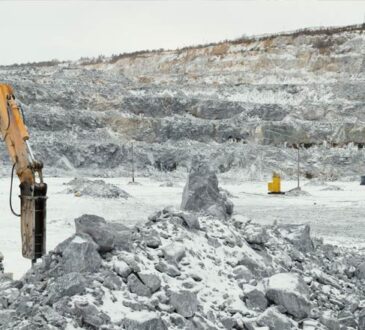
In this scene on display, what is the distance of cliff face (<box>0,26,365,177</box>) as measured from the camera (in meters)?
38.9

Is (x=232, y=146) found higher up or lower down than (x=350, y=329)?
higher up

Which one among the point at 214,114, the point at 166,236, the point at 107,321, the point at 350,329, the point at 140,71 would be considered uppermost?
the point at 140,71

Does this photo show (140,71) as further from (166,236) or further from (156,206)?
(166,236)

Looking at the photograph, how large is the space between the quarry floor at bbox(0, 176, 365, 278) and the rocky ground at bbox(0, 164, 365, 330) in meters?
2.14

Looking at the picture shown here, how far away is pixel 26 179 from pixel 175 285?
231 centimetres

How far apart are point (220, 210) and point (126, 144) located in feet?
101

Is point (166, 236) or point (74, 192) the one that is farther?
point (74, 192)

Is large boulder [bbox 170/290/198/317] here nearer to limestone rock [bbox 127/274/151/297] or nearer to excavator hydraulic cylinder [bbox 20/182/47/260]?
limestone rock [bbox 127/274/151/297]

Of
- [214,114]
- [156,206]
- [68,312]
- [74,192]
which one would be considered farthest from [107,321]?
[214,114]

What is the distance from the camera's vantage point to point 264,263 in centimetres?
784

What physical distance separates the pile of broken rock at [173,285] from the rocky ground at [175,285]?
0.5 inches

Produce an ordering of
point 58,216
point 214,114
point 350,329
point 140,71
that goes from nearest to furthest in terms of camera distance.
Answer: point 350,329 < point 58,216 < point 214,114 < point 140,71

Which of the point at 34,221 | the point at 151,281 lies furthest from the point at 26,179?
the point at 151,281

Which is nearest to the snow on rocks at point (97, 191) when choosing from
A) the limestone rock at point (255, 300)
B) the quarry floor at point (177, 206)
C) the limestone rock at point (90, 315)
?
the quarry floor at point (177, 206)
